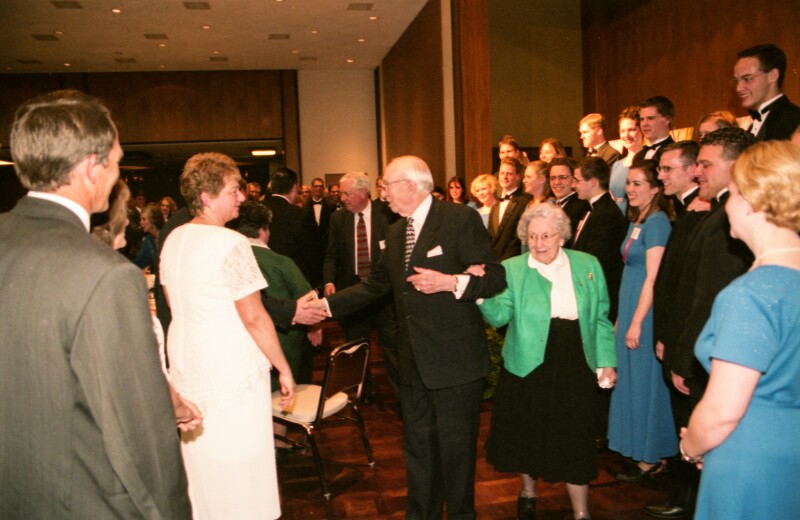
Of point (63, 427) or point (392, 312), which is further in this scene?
point (392, 312)

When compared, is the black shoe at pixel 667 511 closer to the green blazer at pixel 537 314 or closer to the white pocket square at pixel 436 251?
the green blazer at pixel 537 314

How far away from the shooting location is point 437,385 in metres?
2.69

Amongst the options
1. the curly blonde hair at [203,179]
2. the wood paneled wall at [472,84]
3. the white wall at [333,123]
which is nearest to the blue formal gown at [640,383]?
the curly blonde hair at [203,179]

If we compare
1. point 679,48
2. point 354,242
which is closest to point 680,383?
point 354,242

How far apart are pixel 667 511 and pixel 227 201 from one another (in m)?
2.64

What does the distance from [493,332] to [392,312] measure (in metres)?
0.80

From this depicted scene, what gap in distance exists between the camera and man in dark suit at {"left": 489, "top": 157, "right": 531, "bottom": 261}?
201 inches

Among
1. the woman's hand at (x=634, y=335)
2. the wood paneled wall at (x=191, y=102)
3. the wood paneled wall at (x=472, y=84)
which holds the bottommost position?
the woman's hand at (x=634, y=335)

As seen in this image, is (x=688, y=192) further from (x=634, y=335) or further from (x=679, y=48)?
(x=679, y=48)

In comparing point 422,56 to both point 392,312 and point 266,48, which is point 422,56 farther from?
point 392,312

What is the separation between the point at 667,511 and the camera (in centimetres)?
308

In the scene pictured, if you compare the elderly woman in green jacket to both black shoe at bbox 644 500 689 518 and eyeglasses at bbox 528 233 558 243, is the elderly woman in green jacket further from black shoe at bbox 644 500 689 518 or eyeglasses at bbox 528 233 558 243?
black shoe at bbox 644 500 689 518

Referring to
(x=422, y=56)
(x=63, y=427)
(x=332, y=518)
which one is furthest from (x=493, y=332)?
(x=422, y=56)

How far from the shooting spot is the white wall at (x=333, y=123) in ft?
46.3
